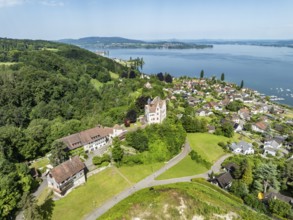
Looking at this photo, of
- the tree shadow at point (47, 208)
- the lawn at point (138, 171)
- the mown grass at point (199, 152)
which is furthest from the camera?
the mown grass at point (199, 152)

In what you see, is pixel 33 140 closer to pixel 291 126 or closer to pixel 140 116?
pixel 140 116

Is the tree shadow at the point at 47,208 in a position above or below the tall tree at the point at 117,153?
below

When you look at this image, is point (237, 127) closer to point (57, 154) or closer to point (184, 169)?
point (184, 169)

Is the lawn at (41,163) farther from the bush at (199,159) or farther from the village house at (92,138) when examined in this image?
the bush at (199,159)

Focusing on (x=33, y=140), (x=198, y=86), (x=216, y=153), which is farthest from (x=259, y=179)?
(x=198, y=86)

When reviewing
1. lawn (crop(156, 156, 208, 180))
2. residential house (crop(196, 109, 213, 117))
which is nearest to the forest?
lawn (crop(156, 156, 208, 180))

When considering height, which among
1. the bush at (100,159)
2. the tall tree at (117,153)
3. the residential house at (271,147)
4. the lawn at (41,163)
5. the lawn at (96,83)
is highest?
the lawn at (96,83)

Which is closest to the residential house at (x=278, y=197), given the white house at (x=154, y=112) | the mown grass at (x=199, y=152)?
the mown grass at (x=199, y=152)

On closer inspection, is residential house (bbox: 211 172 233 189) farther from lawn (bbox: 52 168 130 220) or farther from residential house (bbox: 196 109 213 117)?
residential house (bbox: 196 109 213 117)
